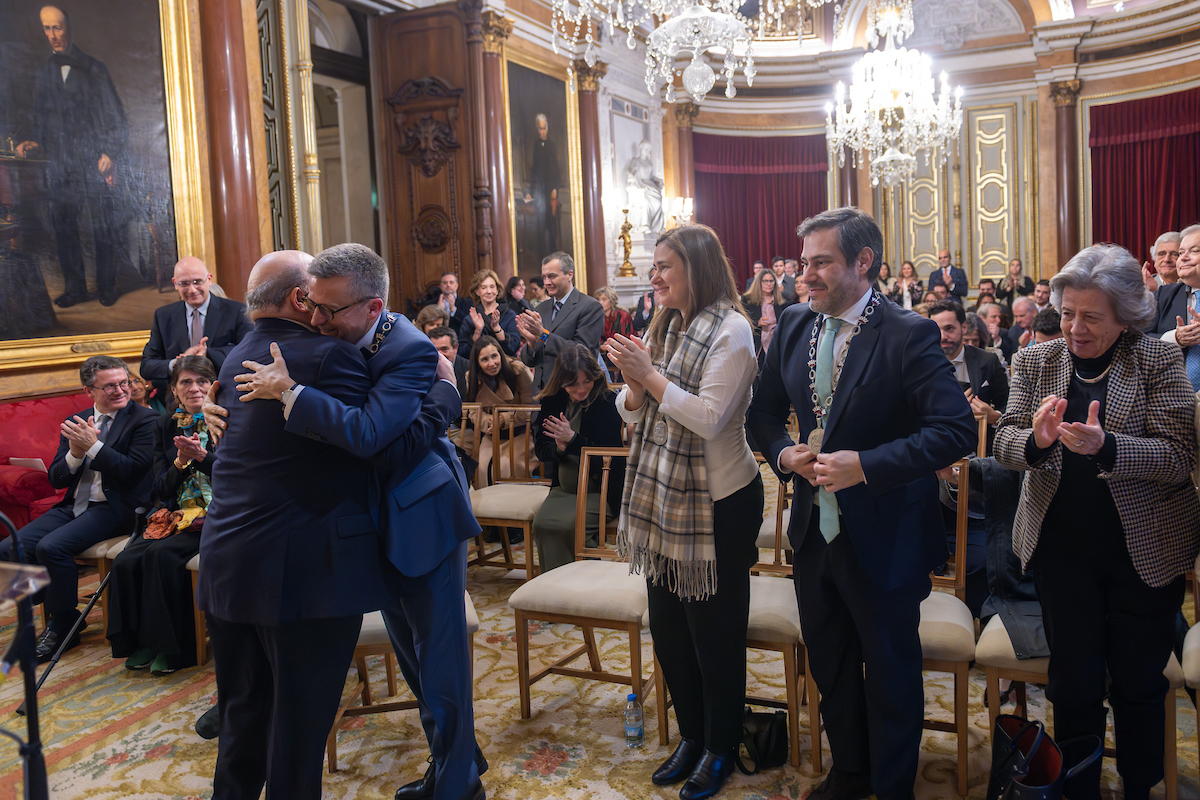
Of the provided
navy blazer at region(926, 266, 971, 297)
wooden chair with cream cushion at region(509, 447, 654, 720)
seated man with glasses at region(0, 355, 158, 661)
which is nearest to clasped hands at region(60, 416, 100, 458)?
seated man with glasses at region(0, 355, 158, 661)

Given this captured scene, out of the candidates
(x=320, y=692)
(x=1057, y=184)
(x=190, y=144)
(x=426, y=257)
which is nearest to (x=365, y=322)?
(x=320, y=692)

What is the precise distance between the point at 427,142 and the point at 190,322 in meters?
3.87

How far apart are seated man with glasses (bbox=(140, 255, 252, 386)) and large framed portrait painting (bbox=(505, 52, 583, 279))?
159 inches

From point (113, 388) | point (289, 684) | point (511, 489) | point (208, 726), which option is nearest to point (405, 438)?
point (289, 684)

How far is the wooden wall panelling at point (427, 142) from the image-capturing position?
803cm

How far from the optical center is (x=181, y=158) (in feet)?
18.1

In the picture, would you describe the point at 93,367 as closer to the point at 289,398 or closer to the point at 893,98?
the point at 289,398

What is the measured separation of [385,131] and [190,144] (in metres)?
3.02

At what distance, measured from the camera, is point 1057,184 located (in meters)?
12.0

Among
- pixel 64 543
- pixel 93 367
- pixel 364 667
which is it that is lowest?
pixel 364 667

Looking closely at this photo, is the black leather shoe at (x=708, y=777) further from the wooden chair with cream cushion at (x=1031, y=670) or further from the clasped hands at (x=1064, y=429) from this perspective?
the clasped hands at (x=1064, y=429)

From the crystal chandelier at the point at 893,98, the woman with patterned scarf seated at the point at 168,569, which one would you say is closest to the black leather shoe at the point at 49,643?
the woman with patterned scarf seated at the point at 168,569

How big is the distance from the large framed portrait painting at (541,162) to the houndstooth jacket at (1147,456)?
6.77m

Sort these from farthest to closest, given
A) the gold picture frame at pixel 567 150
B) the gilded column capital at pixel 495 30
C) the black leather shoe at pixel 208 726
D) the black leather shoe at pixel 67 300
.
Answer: the gold picture frame at pixel 567 150, the gilded column capital at pixel 495 30, the black leather shoe at pixel 67 300, the black leather shoe at pixel 208 726
